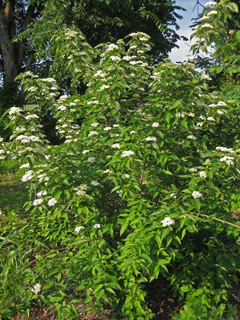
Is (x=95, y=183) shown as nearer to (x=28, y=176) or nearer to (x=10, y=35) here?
(x=28, y=176)

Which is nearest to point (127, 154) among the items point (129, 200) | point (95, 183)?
point (95, 183)

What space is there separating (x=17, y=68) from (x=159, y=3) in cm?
529

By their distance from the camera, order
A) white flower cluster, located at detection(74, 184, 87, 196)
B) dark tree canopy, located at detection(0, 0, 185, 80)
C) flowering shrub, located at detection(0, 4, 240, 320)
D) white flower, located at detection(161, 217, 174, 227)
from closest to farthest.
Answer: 1. white flower, located at detection(161, 217, 174, 227)
2. flowering shrub, located at detection(0, 4, 240, 320)
3. white flower cluster, located at detection(74, 184, 87, 196)
4. dark tree canopy, located at detection(0, 0, 185, 80)

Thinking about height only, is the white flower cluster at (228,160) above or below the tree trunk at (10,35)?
below

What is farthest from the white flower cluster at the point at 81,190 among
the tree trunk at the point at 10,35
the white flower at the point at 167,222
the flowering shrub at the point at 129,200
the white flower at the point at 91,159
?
the tree trunk at the point at 10,35

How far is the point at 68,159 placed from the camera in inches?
78.0

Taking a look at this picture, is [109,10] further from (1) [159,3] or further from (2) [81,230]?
(2) [81,230]

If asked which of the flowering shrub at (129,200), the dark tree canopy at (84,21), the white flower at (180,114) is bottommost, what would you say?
the flowering shrub at (129,200)

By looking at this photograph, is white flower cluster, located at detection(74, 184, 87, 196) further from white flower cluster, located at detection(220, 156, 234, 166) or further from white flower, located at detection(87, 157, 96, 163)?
white flower cluster, located at detection(220, 156, 234, 166)

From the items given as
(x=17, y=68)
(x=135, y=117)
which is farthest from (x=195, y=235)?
(x=17, y=68)

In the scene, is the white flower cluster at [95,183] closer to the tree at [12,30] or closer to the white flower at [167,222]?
the white flower at [167,222]

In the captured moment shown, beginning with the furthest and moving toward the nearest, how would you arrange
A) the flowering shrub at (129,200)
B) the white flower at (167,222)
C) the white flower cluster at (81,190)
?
the white flower cluster at (81,190) < the flowering shrub at (129,200) < the white flower at (167,222)

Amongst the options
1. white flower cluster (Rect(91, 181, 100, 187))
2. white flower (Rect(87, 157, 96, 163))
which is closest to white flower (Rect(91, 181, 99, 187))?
white flower cluster (Rect(91, 181, 100, 187))

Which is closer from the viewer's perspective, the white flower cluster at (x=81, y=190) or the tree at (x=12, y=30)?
the white flower cluster at (x=81, y=190)
